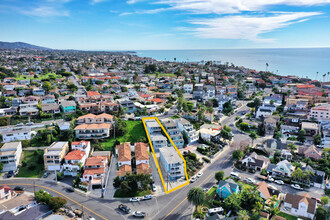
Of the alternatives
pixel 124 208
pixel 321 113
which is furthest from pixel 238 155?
pixel 321 113

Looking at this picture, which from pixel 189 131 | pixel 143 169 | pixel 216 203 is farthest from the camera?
pixel 189 131

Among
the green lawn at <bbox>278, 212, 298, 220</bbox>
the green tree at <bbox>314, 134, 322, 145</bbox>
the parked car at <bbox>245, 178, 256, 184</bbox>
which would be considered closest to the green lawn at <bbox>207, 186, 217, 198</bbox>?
the parked car at <bbox>245, 178, 256, 184</bbox>

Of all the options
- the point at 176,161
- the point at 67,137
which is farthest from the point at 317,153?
the point at 67,137

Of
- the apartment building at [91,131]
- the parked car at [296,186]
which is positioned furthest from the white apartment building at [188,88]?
the parked car at [296,186]

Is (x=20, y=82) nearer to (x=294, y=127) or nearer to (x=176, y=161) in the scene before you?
(x=176, y=161)

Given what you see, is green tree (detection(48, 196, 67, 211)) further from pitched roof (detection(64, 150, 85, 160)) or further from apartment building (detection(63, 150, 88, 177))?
pitched roof (detection(64, 150, 85, 160))

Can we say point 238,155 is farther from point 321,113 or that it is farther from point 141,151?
point 321,113

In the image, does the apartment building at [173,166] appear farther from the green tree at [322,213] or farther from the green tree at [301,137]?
the green tree at [301,137]
